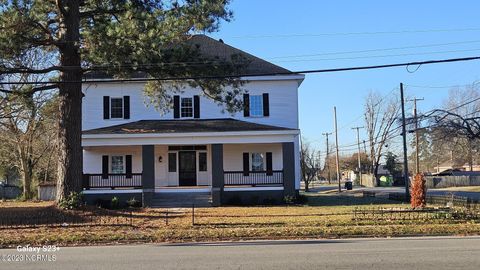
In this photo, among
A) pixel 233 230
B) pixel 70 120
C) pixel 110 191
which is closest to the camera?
pixel 233 230

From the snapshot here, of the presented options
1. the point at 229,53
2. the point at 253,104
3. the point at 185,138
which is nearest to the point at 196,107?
the point at 253,104

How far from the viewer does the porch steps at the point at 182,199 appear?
2758 centimetres

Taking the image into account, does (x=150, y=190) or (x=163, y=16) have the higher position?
(x=163, y=16)

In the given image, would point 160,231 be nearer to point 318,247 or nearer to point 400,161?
point 318,247

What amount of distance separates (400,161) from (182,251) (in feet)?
288

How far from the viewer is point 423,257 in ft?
33.8

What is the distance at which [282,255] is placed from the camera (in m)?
10.9

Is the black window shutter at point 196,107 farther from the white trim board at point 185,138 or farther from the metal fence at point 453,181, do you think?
the metal fence at point 453,181

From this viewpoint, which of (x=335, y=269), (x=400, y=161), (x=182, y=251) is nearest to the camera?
(x=335, y=269)

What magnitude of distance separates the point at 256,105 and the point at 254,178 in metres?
5.00

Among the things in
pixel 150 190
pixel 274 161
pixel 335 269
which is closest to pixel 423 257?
pixel 335 269

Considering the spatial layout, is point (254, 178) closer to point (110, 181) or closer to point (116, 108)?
point (110, 181)

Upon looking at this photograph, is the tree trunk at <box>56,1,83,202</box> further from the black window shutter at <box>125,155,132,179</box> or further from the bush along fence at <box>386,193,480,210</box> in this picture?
the bush along fence at <box>386,193,480,210</box>

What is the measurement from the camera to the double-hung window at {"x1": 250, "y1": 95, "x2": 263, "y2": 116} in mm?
33000
